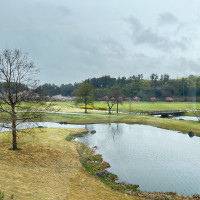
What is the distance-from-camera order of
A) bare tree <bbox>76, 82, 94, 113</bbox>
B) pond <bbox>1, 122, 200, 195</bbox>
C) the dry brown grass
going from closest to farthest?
the dry brown grass
pond <bbox>1, 122, 200, 195</bbox>
bare tree <bbox>76, 82, 94, 113</bbox>

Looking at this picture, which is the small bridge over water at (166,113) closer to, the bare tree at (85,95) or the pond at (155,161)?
the bare tree at (85,95)

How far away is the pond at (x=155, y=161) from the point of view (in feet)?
81.0

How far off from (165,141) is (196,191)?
23.2 meters

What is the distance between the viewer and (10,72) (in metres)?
29.3

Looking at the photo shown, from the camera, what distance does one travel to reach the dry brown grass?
1861cm

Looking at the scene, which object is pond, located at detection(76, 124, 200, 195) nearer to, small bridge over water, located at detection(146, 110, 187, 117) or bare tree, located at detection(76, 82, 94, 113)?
small bridge over water, located at detection(146, 110, 187, 117)

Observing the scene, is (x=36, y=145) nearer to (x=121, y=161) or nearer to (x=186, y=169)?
(x=121, y=161)

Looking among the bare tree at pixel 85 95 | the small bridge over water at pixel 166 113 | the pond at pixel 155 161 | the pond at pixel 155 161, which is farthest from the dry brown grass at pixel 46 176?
the small bridge over water at pixel 166 113

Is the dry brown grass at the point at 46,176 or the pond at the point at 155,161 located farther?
the pond at the point at 155,161

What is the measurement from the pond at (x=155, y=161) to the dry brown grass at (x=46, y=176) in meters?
5.01

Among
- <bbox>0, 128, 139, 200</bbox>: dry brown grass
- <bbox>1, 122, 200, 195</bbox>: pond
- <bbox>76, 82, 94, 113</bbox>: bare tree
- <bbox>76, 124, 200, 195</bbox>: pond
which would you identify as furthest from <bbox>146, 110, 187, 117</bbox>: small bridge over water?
<bbox>0, 128, 139, 200</bbox>: dry brown grass

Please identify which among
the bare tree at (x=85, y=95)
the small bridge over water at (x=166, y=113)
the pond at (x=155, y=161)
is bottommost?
the pond at (x=155, y=161)

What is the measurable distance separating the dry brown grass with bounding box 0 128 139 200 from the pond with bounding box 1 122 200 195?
5.01 metres

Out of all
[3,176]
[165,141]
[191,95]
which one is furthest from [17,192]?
[191,95]
